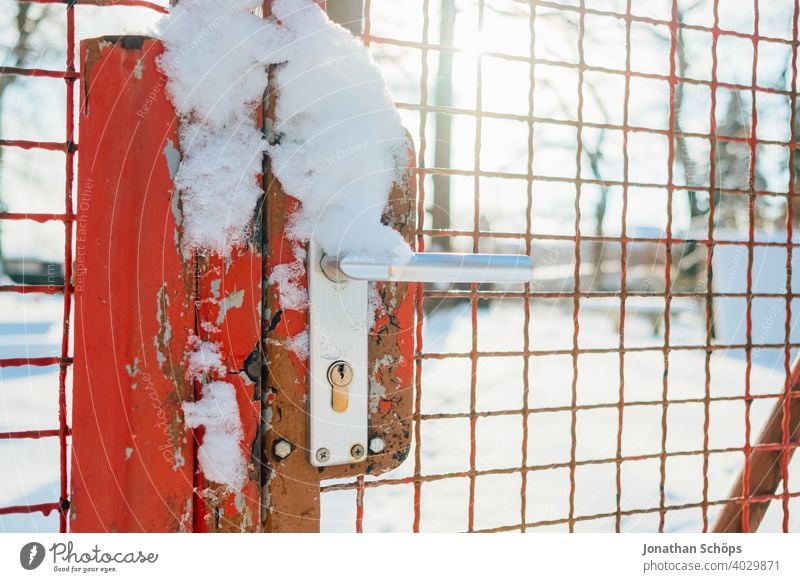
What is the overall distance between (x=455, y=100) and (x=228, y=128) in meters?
0.54

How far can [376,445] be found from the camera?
66 cm

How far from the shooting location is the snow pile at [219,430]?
1.96 ft

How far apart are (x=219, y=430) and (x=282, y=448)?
0.22 feet

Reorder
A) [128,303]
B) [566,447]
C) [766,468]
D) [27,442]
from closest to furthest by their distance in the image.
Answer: [128,303]
[766,468]
[27,442]
[566,447]

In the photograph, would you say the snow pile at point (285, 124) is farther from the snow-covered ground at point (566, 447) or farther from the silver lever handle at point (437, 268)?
the snow-covered ground at point (566, 447)

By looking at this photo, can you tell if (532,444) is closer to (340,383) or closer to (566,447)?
(566,447)

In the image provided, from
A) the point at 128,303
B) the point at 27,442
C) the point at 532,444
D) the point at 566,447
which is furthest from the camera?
A: the point at 532,444

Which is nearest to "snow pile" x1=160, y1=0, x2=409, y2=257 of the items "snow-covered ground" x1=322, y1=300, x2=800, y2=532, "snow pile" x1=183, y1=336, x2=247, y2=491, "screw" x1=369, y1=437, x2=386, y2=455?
"snow pile" x1=183, y1=336, x2=247, y2=491

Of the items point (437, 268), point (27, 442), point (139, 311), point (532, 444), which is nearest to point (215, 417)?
point (139, 311)

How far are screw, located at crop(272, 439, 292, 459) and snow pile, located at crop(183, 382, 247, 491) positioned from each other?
36mm

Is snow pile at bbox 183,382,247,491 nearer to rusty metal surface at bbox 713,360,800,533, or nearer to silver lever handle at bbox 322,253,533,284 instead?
silver lever handle at bbox 322,253,533,284

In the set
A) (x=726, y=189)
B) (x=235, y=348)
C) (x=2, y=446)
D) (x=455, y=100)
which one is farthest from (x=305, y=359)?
(x=2, y=446)

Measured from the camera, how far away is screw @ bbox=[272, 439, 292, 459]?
0.62m

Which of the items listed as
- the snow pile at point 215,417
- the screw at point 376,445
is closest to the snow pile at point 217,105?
the snow pile at point 215,417
